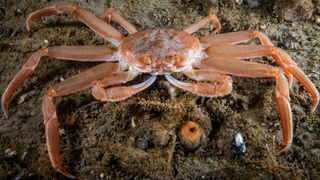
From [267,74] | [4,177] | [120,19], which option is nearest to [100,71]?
[120,19]

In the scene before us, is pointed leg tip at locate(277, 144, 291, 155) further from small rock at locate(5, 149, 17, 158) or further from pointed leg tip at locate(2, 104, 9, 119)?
pointed leg tip at locate(2, 104, 9, 119)

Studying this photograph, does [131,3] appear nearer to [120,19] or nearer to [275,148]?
[120,19]

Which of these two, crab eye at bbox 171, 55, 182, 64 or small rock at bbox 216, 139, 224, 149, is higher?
crab eye at bbox 171, 55, 182, 64

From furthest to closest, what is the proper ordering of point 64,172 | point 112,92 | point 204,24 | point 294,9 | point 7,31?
1. point 7,31
2. point 294,9
3. point 204,24
4. point 112,92
5. point 64,172

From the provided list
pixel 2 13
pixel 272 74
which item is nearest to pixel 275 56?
pixel 272 74

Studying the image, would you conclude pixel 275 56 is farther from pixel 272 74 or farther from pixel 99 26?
pixel 99 26

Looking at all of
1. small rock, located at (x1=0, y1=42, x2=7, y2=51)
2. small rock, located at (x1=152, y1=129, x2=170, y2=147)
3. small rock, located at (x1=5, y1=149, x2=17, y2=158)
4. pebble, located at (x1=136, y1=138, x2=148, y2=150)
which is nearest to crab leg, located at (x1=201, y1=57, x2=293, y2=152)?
small rock, located at (x1=152, y1=129, x2=170, y2=147)
